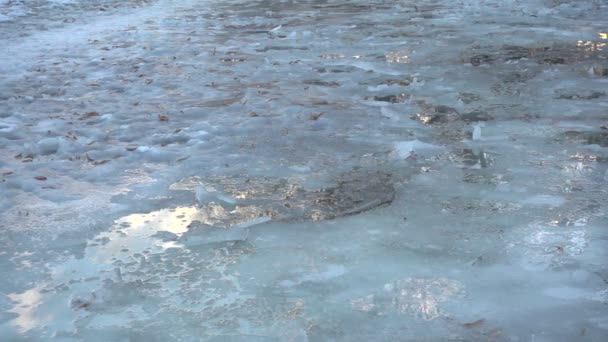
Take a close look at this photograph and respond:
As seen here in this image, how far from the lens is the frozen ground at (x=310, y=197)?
6.70 ft

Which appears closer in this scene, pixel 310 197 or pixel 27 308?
pixel 27 308

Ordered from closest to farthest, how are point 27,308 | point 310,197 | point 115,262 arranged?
point 27,308, point 115,262, point 310,197

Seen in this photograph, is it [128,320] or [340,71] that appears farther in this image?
[340,71]

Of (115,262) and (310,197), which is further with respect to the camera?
(310,197)

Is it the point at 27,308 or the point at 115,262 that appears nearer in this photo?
the point at 27,308

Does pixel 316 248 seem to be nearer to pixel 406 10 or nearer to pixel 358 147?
pixel 358 147

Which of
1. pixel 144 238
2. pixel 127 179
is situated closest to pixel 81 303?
pixel 144 238

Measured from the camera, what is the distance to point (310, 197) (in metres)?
2.88

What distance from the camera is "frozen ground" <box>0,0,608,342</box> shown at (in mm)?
2043

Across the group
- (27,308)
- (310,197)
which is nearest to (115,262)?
(27,308)

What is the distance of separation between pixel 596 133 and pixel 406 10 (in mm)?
5703

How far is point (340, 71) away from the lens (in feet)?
17.6

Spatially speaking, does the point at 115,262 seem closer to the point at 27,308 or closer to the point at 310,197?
the point at 27,308

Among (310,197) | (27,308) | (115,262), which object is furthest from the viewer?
(310,197)
